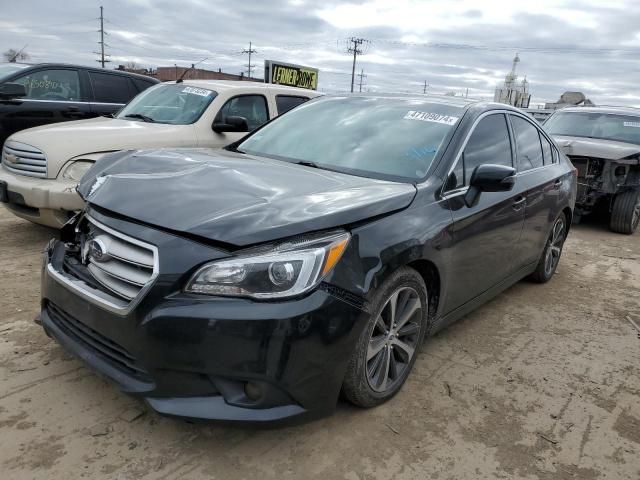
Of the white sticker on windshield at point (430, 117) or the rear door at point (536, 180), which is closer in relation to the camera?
the white sticker on windshield at point (430, 117)

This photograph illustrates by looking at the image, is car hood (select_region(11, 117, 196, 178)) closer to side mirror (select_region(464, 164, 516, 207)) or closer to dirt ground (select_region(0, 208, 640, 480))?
dirt ground (select_region(0, 208, 640, 480))

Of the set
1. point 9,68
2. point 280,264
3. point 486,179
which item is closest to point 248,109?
point 9,68

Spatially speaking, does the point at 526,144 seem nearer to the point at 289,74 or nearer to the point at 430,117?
the point at 430,117

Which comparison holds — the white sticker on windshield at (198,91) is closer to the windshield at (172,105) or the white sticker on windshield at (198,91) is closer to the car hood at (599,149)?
the windshield at (172,105)

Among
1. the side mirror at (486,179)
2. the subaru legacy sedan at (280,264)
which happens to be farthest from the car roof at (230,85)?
the side mirror at (486,179)

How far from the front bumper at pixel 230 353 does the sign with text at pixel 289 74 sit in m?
14.0

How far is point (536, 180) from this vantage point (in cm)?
415

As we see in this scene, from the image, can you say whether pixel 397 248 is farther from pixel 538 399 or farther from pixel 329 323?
pixel 538 399

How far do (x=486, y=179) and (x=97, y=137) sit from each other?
12.0 feet

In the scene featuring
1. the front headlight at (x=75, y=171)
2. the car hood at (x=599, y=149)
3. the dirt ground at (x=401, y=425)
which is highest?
the car hood at (x=599, y=149)

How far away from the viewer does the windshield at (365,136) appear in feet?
10.2

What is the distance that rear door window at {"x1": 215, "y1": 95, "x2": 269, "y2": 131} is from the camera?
5992mm

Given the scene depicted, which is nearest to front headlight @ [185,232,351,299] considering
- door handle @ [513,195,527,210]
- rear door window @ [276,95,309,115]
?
door handle @ [513,195,527,210]

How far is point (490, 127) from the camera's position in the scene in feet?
12.0
